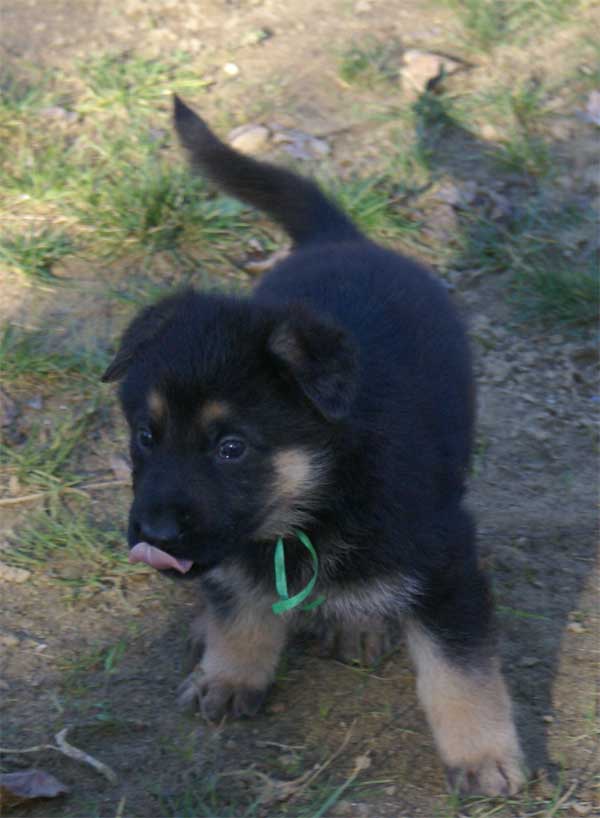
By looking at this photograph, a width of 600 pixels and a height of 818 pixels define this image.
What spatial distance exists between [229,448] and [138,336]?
400 millimetres

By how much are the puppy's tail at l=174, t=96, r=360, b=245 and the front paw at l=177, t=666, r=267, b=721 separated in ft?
5.13

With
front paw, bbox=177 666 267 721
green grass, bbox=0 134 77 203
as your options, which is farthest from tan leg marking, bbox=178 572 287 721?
green grass, bbox=0 134 77 203

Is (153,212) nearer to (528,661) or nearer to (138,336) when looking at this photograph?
(138,336)

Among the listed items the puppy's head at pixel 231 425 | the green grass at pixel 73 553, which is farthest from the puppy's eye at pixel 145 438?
the green grass at pixel 73 553

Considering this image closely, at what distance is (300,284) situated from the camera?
11.4ft

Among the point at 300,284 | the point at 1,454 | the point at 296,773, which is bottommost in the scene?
the point at 1,454

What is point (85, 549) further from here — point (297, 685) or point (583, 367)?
point (583, 367)

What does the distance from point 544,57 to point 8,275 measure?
2.85 m

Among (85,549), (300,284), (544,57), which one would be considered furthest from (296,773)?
(544,57)

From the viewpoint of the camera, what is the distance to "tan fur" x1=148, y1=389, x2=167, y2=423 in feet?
8.88

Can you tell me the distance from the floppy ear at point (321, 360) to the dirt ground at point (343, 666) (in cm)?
101

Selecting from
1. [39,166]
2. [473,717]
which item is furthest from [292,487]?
[39,166]

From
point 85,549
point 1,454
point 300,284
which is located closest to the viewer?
point 300,284

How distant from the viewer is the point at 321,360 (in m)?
2.67
